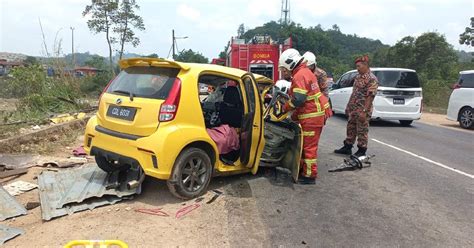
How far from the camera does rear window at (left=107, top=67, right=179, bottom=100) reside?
4727 mm

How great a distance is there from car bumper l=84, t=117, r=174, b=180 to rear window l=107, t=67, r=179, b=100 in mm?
526

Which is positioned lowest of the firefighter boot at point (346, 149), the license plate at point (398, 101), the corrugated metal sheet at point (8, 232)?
the corrugated metal sheet at point (8, 232)

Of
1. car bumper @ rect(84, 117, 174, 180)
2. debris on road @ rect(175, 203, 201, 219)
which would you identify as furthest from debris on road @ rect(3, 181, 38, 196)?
debris on road @ rect(175, 203, 201, 219)

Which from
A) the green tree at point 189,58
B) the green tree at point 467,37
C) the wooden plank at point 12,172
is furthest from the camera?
the green tree at point 189,58

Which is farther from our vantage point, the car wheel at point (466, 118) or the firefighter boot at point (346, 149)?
the car wheel at point (466, 118)

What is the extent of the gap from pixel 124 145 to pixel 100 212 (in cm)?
77

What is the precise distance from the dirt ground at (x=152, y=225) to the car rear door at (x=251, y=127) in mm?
662

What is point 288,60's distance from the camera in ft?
19.3

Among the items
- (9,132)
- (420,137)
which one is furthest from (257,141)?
(420,137)

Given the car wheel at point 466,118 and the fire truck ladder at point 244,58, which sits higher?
the fire truck ladder at point 244,58

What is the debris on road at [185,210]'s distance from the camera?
14.9 ft

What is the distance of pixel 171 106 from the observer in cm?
458

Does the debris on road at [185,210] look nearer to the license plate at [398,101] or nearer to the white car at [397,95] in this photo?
the white car at [397,95]

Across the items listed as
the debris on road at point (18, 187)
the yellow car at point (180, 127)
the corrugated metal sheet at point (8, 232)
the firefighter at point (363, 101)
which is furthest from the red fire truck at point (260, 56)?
the corrugated metal sheet at point (8, 232)
